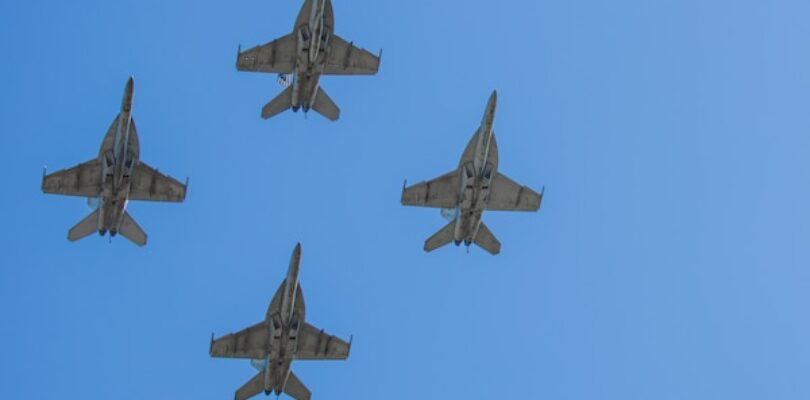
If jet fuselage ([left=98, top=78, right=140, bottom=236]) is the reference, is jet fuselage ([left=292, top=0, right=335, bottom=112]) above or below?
above

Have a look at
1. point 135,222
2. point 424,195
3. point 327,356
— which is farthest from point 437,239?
point 135,222

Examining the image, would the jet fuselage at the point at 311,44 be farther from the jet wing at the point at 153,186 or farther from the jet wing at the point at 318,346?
the jet wing at the point at 318,346

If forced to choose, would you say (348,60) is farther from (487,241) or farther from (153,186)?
(153,186)

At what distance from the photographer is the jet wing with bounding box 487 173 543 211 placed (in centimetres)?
8106

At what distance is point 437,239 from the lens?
268 ft

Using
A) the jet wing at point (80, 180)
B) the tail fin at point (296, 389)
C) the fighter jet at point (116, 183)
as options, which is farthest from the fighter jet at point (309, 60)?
the tail fin at point (296, 389)

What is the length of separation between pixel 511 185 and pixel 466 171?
4340 millimetres

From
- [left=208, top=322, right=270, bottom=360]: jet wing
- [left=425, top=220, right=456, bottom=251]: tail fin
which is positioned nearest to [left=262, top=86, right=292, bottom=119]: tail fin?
[left=425, top=220, right=456, bottom=251]: tail fin

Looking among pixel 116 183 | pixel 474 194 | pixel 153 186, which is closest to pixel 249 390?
pixel 153 186

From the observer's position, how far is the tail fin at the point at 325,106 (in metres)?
83.8

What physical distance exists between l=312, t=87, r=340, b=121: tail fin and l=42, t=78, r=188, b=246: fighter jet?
901 centimetres

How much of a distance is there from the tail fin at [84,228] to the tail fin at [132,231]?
1445mm

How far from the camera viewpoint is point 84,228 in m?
79.8

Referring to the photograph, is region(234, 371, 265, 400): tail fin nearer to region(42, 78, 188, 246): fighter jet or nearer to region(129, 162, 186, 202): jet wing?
region(42, 78, 188, 246): fighter jet
